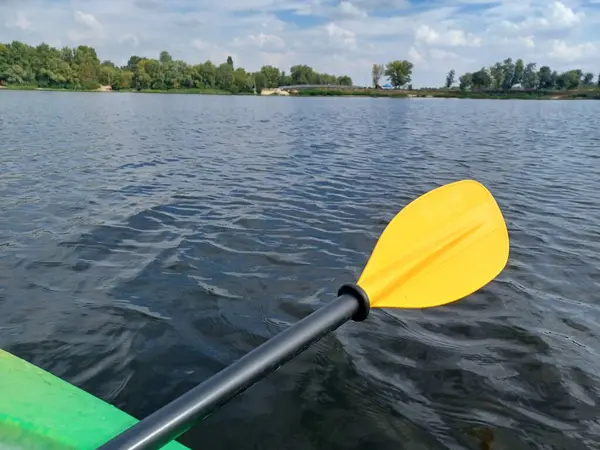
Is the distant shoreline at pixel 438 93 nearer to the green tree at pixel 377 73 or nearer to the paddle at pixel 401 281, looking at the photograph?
the green tree at pixel 377 73

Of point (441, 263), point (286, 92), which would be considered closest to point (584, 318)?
point (441, 263)

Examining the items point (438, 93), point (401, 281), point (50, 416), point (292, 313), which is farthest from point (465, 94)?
point (50, 416)

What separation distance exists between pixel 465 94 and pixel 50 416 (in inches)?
4751

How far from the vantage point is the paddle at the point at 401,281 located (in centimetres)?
134

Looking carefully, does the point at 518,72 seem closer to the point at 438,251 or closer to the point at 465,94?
the point at 465,94

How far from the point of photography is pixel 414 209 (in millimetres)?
3141

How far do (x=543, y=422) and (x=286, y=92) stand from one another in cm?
12143

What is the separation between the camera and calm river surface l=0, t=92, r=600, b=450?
2660 millimetres

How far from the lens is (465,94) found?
11006 centimetres

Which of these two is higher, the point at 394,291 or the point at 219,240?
the point at 394,291

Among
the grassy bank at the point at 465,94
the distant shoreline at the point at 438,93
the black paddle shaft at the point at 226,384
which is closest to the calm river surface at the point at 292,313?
the black paddle shaft at the point at 226,384

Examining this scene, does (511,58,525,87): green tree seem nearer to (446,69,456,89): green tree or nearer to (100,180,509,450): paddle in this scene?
A: (446,69,456,89): green tree

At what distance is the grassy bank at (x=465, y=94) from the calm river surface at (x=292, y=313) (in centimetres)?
10683

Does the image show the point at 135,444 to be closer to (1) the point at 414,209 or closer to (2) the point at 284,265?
(1) the point at 414,209
